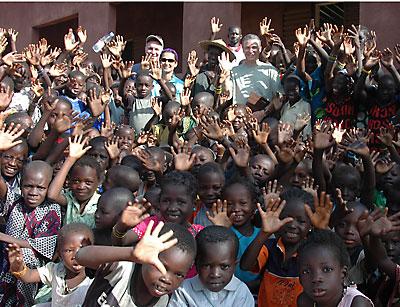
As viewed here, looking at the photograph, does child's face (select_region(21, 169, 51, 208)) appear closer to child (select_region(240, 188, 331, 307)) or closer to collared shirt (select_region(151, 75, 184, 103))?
child (select_region(240, 188, 331, 307))

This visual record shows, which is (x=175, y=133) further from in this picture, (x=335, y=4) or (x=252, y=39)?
(x=335, y=4)

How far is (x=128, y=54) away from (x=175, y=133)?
7.12 m

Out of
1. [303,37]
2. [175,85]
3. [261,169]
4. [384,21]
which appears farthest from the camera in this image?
[384,21]

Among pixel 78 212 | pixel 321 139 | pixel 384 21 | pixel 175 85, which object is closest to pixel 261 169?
pixel 321 139

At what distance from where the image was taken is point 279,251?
324 cm

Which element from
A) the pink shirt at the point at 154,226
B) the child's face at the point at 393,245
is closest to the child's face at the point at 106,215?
the pink shirt at the point at 154,226

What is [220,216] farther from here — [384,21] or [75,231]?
[384,21]

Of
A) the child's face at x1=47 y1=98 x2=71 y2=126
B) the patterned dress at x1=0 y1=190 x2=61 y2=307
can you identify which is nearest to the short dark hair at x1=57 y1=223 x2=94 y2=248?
the patterned dress at x1=0 y1=190 x2=61 y2=307

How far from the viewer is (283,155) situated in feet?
14.1

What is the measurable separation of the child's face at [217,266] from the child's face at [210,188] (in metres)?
1.01

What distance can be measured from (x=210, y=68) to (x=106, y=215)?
385 centimetres

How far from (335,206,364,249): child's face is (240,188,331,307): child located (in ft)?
0.58

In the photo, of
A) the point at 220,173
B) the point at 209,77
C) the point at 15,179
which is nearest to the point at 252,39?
the point at 209,77

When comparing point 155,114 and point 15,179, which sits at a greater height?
point 155,114
